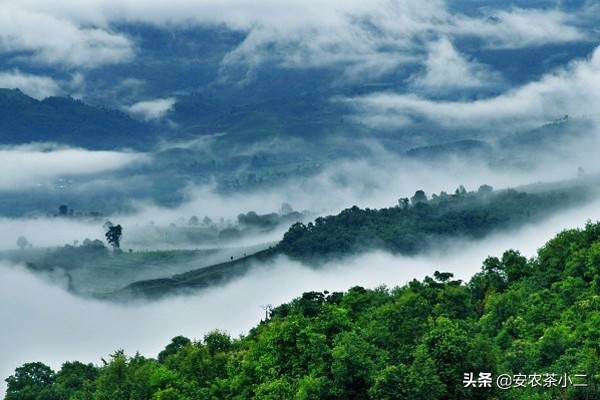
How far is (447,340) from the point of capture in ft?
272

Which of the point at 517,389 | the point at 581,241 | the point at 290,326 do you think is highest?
the point at 581,241

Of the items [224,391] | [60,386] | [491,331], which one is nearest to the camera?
[224,391]

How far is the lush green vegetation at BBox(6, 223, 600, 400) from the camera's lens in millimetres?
82125

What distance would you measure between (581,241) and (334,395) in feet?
189

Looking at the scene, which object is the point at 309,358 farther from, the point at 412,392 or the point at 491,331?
the point at 491,331

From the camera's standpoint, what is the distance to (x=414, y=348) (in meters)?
90.7

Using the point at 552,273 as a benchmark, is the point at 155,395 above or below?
below

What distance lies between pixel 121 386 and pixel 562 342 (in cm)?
3980

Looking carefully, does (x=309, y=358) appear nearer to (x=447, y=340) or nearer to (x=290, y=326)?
(x=290, y=326)

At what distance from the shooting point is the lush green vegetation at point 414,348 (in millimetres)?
82125

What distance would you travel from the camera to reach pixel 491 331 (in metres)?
112

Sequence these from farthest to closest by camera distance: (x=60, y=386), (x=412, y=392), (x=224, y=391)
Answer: (x=60, y=386) < (x=224, y=391) < (x=412, y=392)

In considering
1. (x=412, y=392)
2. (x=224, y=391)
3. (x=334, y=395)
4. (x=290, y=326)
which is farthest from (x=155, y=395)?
(x=412, y=392)

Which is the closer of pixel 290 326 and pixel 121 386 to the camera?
pixel 290 326
